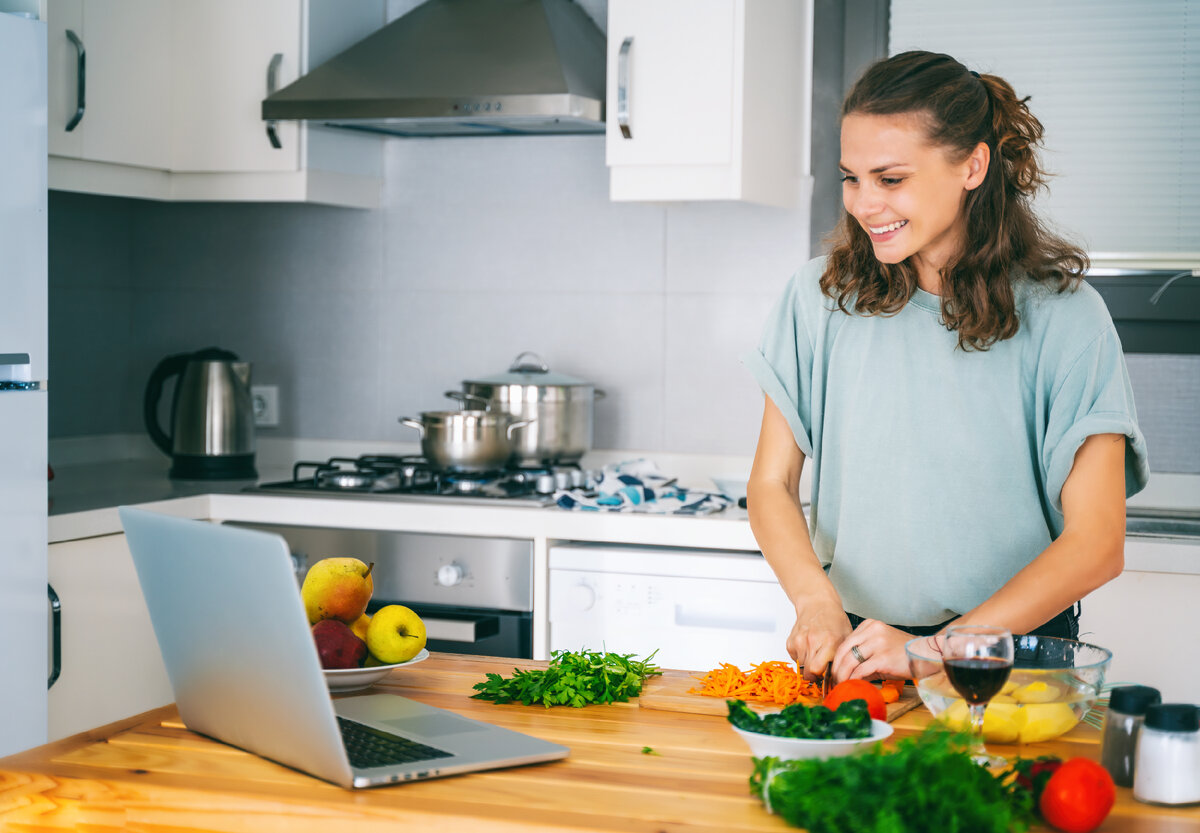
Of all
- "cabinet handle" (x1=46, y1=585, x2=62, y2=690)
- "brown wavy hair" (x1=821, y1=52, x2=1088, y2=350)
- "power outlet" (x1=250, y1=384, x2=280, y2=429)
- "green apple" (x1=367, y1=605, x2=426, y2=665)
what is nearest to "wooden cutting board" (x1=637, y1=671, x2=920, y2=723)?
"green apple" (x1=367, y1=605, x2=426, y2=665)

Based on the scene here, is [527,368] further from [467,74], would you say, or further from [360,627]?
[360,627]

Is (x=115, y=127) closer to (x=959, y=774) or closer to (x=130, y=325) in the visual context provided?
(x=130, y=325)

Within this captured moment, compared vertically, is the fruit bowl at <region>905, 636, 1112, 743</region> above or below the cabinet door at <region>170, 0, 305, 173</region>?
below

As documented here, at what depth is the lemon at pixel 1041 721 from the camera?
1.18m

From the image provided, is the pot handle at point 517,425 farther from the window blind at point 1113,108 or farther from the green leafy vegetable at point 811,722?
the green leafy vegetable at point 811,722

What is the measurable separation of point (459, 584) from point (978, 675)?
1604mm

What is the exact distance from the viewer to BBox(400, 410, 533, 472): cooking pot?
2.71 m

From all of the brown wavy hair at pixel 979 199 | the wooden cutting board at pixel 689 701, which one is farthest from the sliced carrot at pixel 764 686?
the brown wavy hair at pixel 979 199

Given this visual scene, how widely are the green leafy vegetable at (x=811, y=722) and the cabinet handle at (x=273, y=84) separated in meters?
2.13

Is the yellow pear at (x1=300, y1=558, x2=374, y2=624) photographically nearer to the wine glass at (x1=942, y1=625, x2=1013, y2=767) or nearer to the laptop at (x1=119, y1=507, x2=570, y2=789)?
the laptop at (x1=119, y1=507, x2=570, y2=789)

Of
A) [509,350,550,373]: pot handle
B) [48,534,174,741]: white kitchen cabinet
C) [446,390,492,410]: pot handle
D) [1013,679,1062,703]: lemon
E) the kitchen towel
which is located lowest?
[48,534,174,741]: white kitchen cabinet

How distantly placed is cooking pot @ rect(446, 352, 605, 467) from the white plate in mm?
1441

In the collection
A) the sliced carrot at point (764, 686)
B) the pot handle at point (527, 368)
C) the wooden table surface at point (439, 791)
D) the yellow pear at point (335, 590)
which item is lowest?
the wooden table surface at point (439, 791)

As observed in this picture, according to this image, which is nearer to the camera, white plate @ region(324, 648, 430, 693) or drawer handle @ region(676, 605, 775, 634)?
white plate @ region(324, 648, 430, 693)
